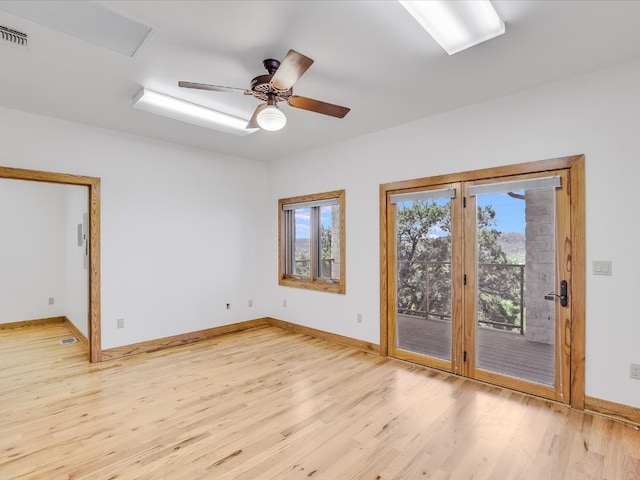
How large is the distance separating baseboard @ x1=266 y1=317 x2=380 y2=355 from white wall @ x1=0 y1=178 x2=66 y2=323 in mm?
3843

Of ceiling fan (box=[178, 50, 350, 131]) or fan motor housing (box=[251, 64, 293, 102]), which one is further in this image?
fan motor housing (box=[251, 64, 293, 102])

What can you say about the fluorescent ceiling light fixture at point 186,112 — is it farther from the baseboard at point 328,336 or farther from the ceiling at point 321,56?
the baseboard at point 328,336

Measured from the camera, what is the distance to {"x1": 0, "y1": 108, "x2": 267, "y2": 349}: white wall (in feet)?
11.9

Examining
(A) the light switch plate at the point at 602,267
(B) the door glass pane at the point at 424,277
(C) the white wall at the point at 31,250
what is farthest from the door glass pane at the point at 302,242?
(C) the white wall at the point at 31,250

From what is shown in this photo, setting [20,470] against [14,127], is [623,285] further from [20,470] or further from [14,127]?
[14,127]

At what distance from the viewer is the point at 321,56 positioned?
7.84ft

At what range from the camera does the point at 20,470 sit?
197cm

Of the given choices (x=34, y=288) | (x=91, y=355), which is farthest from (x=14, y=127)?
(x=34, y=288)

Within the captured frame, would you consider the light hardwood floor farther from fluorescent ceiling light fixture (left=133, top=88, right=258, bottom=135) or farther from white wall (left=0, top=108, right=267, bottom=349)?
fluorescent ceiling light fixture (left=133, top=88, right=258, bottom=135)

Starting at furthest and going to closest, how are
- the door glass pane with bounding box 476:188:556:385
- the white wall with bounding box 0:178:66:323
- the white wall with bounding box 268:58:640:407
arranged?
the white wall with bounding box 0:178:66:323, the door glass pane with bounding box 476:188:556:385, the white wall with bounding box 268:58:640:407

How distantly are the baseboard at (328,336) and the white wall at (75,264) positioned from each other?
8.85 feet

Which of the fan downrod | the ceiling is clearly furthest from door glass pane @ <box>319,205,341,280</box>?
the fan downrod

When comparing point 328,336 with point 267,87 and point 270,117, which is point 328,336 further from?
point 267,87

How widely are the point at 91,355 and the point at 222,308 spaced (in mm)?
1712
